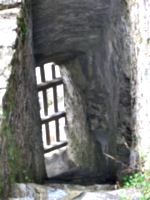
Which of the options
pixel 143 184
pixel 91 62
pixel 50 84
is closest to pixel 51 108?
pixel 50 84

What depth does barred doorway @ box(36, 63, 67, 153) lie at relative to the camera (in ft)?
17.9

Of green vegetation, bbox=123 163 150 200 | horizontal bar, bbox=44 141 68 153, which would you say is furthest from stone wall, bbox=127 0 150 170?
horizontal bar, bbox=44 141 68 153

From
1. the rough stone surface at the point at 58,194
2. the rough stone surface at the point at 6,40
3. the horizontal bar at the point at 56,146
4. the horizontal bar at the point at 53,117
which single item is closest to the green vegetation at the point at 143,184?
the rough stone surface at the point at 58,194

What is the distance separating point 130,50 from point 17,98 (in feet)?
3.88

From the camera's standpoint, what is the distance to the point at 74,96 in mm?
5480

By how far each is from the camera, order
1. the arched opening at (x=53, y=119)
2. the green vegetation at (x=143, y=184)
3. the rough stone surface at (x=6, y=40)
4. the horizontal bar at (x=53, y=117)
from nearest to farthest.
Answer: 1. the green vegetation at (x=143, y=184)
2. the rough stone surface at (x=6, y=40)
3. the arched opening at (x=53, y=119)
4. the horizontal bar at (x=53, y=117)

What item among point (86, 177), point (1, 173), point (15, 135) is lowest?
point (86, 177)

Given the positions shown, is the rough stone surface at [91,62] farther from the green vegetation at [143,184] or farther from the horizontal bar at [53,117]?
the green vegetation at [143,184]

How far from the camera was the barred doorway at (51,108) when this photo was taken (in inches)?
215

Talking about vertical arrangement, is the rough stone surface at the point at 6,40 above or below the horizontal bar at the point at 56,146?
above

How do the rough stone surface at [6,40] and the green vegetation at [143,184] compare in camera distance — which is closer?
the green vegetation at [143,184]

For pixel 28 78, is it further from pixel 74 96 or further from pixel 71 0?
pixel 74 96

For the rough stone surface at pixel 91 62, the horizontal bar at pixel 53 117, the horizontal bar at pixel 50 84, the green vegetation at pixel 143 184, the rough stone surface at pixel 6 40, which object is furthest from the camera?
the horizontal bar at pixel 53 117

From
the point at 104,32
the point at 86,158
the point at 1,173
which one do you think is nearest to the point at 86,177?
the point at 86,158
